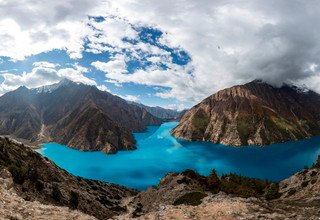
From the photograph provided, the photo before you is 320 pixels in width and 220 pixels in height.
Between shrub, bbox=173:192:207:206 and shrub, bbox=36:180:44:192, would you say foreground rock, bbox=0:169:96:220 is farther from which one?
shrub, bbox=173:192:207:206

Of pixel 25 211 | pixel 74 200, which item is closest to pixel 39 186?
pixel 74 200

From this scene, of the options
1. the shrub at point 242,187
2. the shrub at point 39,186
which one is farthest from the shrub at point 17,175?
the shrub at point 242,187

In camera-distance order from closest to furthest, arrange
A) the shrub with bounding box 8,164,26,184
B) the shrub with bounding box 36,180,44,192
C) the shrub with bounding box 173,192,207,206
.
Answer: the shrub with bounding box 8,164,26,184 → the shrub with bounding box 36,180,44,192 → the shrub with bounding box 173,192,207,206

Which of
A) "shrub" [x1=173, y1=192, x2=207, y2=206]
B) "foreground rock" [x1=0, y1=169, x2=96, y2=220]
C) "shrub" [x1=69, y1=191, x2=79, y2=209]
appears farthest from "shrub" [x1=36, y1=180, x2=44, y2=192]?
"shrub" [x1=173, y1=192, x2=207, y2=206]

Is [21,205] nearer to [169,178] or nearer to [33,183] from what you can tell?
[33,183]

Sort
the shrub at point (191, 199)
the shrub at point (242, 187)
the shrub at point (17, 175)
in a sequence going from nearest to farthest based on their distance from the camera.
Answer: the shrub at point (17, 175)
the shrub at point (191, 199)
the shrub at point (242, 187)

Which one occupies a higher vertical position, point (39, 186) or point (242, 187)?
point (242, 187)

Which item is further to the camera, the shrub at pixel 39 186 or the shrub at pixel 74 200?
the shrub at pixel 74 200

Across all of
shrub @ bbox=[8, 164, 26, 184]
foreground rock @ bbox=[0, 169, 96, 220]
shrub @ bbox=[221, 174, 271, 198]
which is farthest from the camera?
shrub @ bbox=[221, 174, 271, 198]

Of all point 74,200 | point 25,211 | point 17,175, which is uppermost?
point 17,175

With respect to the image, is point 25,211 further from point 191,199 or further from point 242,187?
point 242,187

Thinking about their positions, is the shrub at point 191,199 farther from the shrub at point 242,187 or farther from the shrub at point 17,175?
the shrub at point 17,175

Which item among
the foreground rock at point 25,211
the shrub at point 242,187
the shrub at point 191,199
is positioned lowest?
the foreground rock at point 25,211

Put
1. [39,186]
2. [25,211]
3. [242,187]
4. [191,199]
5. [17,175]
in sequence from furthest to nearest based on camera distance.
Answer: [242,187], [191,199], [39,186], [17,175], [25,211]
